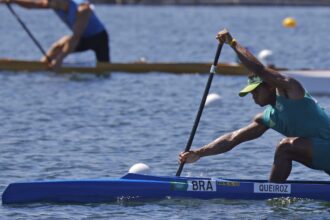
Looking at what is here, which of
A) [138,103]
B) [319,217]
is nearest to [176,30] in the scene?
[138,103]

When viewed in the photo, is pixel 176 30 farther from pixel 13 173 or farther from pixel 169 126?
pixel 13 173

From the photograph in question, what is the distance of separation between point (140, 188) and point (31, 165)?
281 cm

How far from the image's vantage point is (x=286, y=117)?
37.9 ft

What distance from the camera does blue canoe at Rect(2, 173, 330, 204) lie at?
11906 mm

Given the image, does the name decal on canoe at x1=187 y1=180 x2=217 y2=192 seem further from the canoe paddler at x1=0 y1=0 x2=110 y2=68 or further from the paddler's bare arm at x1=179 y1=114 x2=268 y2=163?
the canoe paddler at x1=0 y1=0 x2=110 y2=68

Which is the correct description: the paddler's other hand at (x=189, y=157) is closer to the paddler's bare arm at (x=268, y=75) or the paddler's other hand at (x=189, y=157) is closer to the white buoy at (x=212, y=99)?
the paddler's bare arm at (x=268, y=75)

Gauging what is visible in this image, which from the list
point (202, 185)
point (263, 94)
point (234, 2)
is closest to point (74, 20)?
point (202, 185)

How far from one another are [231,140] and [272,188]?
636mm

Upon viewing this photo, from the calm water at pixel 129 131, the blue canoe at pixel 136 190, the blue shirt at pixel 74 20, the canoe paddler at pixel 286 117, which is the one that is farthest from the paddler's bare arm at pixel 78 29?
the canoe paddler at pixel 286 117

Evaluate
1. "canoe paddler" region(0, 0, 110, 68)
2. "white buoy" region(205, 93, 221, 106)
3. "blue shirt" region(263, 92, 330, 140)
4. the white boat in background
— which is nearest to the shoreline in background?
"canoe paddler" region(0, 0, 110, 68)

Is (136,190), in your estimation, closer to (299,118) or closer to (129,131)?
(299,118)

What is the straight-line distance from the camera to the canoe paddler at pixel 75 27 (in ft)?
74.3

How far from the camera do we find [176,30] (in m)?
46.0

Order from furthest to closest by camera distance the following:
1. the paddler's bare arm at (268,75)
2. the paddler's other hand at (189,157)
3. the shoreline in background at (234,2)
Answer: the shoreline in background at (234,2), the paddler's other hand at (189,157), the paddler's bare arm at (268,75)
